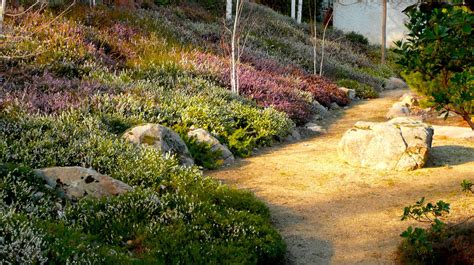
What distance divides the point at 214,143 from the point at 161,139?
51.8 inches

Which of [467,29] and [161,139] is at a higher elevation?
[467,29]

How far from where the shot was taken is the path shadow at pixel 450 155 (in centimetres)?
852

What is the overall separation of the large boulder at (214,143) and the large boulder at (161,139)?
0.66 m

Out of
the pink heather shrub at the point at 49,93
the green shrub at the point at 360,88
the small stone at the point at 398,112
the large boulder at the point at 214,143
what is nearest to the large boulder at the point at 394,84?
the green shrub at the point at 360,88

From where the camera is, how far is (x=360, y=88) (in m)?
18.7

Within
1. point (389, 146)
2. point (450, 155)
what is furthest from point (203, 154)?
point (450, 155)

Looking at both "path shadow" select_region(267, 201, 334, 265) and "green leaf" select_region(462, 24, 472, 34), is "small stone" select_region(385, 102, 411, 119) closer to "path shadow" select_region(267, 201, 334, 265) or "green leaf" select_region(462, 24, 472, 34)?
"path shadow" select_region(267, 201, 334, 265)

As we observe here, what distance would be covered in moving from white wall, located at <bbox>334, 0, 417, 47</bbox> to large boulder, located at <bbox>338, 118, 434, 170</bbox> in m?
26.1

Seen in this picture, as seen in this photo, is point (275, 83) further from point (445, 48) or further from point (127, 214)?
point (445, 48)

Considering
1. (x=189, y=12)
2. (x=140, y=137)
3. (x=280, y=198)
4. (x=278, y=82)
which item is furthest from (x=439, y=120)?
(x=189, y=12)

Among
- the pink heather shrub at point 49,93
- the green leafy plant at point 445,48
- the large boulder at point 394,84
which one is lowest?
the large boulder at point 394,84

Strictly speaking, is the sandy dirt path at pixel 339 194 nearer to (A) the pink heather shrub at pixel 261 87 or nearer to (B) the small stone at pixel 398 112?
(A) the pink heather shrub at pixel 261 87

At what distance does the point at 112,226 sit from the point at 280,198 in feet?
8.97

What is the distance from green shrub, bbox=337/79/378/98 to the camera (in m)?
18.4
